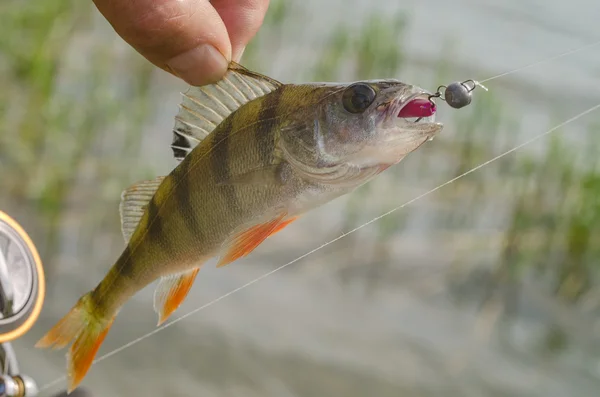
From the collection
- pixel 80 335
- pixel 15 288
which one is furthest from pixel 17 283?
pixel 80 335

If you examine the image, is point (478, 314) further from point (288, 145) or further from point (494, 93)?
point (288, 145)

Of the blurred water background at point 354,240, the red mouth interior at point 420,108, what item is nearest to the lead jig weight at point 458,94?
the red mouth interior at point 420,108

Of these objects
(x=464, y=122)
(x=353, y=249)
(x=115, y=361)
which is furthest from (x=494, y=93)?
(x=115, y=361)

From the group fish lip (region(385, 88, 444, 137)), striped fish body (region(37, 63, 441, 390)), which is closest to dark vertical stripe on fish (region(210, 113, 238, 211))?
striped fish body (region(37, 63, 441, 390))

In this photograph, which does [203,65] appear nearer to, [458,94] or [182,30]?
[182,30]

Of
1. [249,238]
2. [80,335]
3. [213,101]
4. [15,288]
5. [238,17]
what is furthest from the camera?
[15,288]
